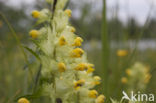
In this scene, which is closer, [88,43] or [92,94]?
[92,94]

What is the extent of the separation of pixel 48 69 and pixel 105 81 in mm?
356

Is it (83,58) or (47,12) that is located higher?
(47,12)

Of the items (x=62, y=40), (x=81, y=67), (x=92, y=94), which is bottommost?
(x=92, y=94)

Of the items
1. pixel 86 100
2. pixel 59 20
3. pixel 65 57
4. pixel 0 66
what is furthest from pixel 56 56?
pixel 0 66

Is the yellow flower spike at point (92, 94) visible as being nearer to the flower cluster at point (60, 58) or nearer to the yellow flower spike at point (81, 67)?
the flower cluster at point (60, 58)

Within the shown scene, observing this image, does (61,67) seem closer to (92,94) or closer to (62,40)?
(62,40)

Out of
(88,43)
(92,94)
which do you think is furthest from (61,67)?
(88,43)

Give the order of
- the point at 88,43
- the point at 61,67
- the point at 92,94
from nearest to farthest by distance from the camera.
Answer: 1. the point at 61,67
2. the point at 92,94
3. the point at 88,43

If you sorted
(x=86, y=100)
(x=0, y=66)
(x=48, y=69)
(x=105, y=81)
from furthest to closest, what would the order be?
(x=0, y=66) → (x=105, y=81) → (x=86, y=100) → (x=48, y=69)

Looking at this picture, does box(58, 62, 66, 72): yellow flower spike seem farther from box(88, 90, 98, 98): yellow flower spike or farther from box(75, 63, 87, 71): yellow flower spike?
box(88, 90, 98, 98): yellow flower spike

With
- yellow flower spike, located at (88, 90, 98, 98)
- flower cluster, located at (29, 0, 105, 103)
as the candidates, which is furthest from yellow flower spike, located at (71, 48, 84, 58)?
yellow flower spike, located at (88, 90, 98, 98)

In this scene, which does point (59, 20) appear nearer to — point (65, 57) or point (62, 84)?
point (65, 57)

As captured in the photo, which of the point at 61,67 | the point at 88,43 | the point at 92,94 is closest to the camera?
the point at 61,67

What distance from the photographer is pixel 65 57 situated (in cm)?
88
